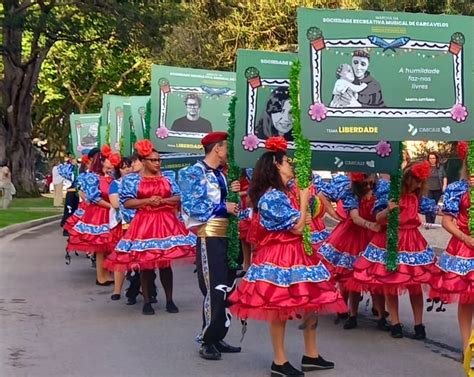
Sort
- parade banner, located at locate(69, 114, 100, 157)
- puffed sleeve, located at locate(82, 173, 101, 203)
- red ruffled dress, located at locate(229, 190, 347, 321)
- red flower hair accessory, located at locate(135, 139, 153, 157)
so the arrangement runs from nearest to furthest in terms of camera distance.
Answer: red ruffled dress, located at locate(229, 190, 347, 321), red flower hair accessory, located at locate(135, 139, 153, 157), puffed sleeve, located at locate(82, 173, 101, 203), parade banner, located at locate(69, 114, 100, 157)

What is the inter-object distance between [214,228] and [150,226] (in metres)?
2.38

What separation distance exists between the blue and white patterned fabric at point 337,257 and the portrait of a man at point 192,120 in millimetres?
3163

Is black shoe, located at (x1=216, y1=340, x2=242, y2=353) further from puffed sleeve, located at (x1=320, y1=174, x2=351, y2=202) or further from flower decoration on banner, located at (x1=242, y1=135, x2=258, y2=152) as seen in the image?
puffed sleeve, located at (x1=320, y1=174, x2=351, y2=202)

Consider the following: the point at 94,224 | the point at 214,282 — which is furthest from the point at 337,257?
the point at 94,224

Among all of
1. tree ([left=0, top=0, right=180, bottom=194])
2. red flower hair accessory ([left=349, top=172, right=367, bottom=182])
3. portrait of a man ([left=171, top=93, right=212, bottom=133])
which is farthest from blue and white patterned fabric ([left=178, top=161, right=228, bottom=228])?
tree ([left=0, top=0, right=180, bottom=194])

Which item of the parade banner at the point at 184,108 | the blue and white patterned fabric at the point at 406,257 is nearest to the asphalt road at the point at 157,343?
the blue and white patterned fabric at the point at 406,257

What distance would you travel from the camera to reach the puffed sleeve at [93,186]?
12.0 meters

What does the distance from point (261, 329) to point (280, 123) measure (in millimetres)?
2211

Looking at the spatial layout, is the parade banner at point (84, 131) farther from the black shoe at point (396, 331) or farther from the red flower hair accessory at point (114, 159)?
the black shoe at point (396, 331)

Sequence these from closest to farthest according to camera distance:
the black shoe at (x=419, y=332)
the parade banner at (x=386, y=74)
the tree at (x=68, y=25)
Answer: the parade banner at (x=386, y=74) → the black shoe at (x=419, y=332) → the tree at (x=68, y=25)

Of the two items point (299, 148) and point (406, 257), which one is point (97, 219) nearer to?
point (406, 257)

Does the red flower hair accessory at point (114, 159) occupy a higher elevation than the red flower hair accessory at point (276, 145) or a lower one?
lower

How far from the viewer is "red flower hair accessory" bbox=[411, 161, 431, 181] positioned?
27.5 feet

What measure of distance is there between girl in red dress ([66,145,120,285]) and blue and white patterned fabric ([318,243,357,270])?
3.87m
